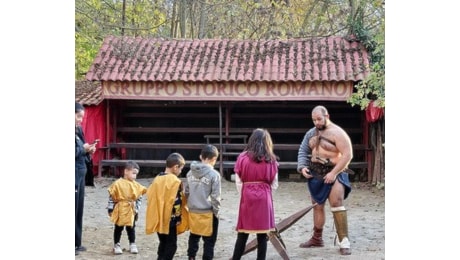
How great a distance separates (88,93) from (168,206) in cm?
952

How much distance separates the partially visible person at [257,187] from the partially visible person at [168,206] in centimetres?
58

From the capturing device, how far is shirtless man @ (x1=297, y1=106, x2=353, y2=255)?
6270mm

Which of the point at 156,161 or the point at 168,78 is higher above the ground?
the point at 168,78

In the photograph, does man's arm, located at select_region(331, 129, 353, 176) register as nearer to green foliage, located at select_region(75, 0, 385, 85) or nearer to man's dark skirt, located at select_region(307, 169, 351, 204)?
man's dark skirt, located at select_region(307, 169, 351, 204)

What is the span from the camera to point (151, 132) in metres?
14.7

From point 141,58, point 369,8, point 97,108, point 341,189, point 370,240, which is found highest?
point 369,8

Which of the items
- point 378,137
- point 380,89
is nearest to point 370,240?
point 380,89

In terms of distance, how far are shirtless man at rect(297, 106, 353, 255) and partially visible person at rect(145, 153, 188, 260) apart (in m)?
1.51

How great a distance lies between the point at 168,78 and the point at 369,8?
4.88 metres

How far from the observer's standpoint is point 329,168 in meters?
6.39

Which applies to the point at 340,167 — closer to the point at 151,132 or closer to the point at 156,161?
the point at 156,161

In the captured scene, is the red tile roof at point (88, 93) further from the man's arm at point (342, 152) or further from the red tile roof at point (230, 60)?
the man's arm at point (342, 152)

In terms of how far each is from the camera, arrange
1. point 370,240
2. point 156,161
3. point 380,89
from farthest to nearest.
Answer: point 156,161 < point 380,89 < point 370,240

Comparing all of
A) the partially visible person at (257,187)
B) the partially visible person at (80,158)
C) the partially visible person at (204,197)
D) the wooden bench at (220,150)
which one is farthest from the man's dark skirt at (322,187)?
the wooden bench at (220,150)
